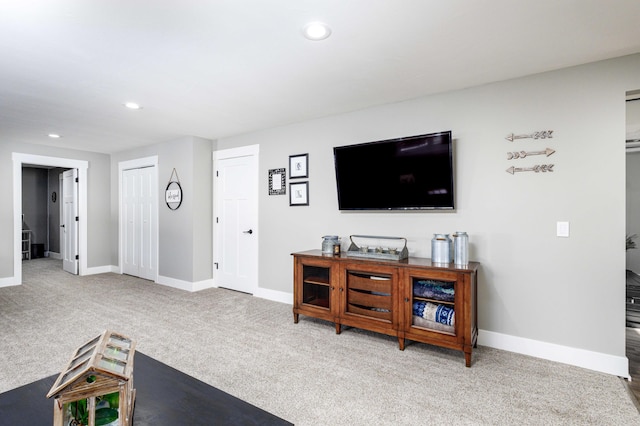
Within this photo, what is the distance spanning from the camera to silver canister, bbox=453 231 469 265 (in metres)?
2.82

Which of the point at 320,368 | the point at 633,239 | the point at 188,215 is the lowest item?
the point at 320,368

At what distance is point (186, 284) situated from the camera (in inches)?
199

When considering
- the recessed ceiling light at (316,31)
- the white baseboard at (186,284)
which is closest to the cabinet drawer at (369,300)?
the recessed ceiling light at (316,31)

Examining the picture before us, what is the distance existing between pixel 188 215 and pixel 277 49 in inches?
134

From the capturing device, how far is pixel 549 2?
1838mm

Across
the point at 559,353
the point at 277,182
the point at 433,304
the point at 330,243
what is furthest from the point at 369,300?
the point at 277,182

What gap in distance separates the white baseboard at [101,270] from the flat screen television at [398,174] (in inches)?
205

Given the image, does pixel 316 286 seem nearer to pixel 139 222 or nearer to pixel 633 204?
pixel 139 222

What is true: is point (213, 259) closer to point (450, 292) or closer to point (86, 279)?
point (86, 279)

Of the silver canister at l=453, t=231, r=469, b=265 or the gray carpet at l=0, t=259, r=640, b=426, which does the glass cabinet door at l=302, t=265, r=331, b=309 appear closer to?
the gray carpet at l=0, t=259, r=640, b=426

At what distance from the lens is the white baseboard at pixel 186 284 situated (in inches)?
196

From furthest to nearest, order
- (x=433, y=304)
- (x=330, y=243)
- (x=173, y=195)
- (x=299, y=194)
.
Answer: (x=173, y=195) → (x=299, y=194) → (x=330, y=243) → (x=433, y=304)

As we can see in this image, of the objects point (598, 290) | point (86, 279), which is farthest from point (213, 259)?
point (598, 290)

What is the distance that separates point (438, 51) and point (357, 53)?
1.88 feet
